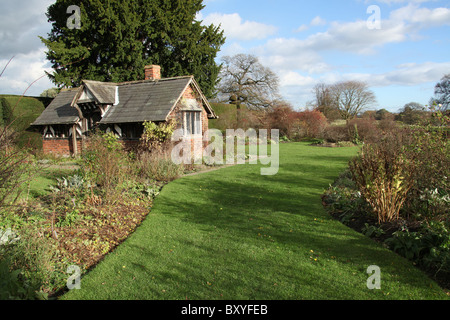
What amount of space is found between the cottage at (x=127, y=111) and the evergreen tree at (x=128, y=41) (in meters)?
5.03

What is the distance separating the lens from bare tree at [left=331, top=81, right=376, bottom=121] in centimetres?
3903

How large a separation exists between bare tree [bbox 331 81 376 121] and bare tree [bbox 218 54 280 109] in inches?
403

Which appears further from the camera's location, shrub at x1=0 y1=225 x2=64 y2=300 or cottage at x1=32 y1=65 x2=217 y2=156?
cottage at x1=32 y1=65 x2=217 y2=156

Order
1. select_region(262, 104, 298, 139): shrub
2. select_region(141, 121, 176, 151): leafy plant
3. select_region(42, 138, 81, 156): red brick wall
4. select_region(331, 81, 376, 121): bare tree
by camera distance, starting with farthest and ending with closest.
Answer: select_region(331, 81, 376, 121): bare tree
select_region(262, 104, 298, 139): shrub
select_region(42, 138, 81, 156): red brick wall
select_region(141, 121, 176, 151): leafy plant

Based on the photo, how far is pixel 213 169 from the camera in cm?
1388

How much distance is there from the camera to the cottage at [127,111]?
50.2 ft

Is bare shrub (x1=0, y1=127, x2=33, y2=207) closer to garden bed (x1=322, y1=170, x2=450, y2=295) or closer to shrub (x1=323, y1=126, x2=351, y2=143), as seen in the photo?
garden bed (x1=322, y1=170, x2=450, y2=295)

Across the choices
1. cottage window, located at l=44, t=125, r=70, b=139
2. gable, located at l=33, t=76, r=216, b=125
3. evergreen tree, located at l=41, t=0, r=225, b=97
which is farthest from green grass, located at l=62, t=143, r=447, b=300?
evergreen tree, located at l=41, t=0, r=225, b=97

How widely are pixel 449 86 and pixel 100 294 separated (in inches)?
1243

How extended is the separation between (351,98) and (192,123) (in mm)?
30921

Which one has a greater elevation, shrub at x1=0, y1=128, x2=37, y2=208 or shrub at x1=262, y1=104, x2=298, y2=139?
shrub at x1=262, y1=104, x2=298, y2=139

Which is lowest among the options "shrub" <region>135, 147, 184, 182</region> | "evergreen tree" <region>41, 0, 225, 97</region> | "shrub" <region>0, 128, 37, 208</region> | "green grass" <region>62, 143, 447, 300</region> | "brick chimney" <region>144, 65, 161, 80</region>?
"green grass" <region>62, 143, 447, 300</region>

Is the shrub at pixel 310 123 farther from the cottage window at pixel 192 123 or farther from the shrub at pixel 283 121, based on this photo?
the cottage window at pixel 192 123

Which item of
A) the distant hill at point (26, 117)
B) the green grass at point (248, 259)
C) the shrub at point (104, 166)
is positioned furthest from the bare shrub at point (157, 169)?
the distant hill at point (26, 117)
